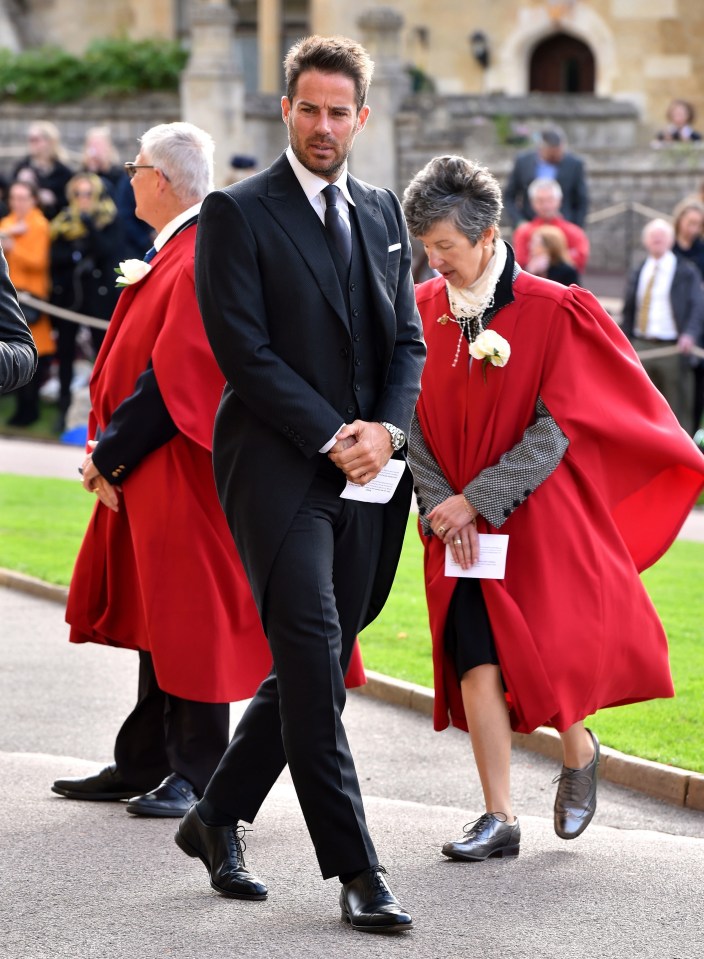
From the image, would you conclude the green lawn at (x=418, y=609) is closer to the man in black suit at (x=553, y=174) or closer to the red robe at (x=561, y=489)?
the red robe at (x=561, y=489)

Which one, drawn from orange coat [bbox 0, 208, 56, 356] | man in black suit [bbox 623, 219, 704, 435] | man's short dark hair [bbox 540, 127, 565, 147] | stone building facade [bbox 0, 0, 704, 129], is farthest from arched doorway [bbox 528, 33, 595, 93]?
man in black suit [bbox 623, 219, 704, 435]

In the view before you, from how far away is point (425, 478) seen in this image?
566 cm

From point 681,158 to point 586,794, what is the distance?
21.4m

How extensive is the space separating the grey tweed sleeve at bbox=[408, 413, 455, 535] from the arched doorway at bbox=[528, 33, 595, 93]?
31.9m

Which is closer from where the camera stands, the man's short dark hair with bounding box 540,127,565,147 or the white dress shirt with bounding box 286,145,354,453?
the white dress shirt with bounding box 286,145,354,453

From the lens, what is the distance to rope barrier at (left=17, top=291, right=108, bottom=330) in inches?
636

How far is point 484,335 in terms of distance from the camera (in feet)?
17.9

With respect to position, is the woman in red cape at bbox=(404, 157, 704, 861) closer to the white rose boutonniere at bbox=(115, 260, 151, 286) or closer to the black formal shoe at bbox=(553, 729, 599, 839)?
the black formal shoe at bbox=(553, 729, 599, 839)

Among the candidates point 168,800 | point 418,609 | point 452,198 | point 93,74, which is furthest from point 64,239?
point 93,74

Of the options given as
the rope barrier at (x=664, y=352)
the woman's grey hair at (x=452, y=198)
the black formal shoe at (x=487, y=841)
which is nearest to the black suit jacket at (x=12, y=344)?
the woman's grey hair at (x=452, y=198)

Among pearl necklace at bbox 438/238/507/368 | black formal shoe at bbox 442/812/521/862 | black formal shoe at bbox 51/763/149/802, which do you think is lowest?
black formal shoe at bbox 51/763/149/802

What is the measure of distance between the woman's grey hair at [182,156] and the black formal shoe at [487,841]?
7.63 ft

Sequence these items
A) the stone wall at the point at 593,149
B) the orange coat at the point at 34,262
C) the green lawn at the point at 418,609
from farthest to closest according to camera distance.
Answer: the stone wall at the point at 593,149
the orange coat at the point at 34,262
the green lawn at the point at 418,609

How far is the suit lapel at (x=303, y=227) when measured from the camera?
4715mm
